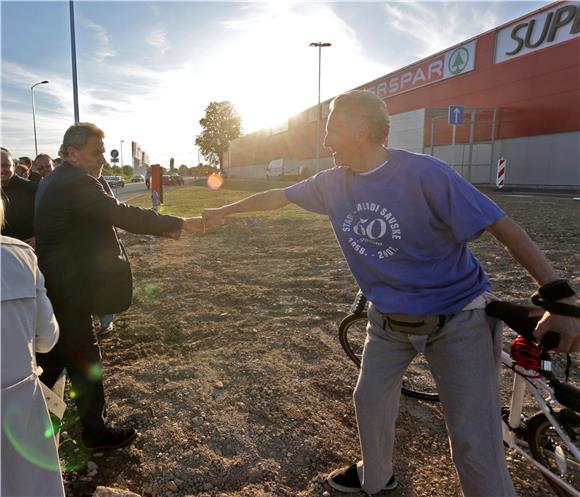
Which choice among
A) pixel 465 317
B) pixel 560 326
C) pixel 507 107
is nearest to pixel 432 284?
pixel 465 317

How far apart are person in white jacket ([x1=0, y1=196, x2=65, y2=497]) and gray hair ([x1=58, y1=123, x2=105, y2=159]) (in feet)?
4.53

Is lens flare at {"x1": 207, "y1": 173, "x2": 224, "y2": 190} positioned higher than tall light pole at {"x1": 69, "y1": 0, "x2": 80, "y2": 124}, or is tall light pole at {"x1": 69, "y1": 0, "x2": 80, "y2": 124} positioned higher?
tall light pole at {"x1": 69, "y1": 0, "x2": 80, "y2": 124}

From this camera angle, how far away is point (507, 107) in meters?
22.4

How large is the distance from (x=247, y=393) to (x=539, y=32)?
23.6m

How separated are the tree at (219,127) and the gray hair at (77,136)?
87.3 metres

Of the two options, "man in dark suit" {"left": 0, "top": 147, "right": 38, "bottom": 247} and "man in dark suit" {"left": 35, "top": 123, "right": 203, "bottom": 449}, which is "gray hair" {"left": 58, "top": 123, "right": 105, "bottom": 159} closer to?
"man in dark suit" {"left": 35, "top": 123, "right": 203, "bottom": 449}

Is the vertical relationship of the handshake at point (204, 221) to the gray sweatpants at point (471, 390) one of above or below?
above

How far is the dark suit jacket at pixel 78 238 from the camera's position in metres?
2.51

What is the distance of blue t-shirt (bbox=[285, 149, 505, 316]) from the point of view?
1781 mm

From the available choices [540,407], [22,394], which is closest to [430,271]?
[540,407]

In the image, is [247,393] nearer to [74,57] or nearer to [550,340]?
[550,340]

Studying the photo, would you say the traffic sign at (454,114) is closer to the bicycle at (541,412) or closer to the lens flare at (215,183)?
the bicycle at (541,412)

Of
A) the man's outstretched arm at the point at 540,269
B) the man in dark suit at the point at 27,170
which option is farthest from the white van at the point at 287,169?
the man's outstretched arm at the point at 540,269

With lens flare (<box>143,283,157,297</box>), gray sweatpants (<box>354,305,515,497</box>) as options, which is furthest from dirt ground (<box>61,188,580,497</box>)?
gray sweatpants (<box>354,305,515,497</box>)
